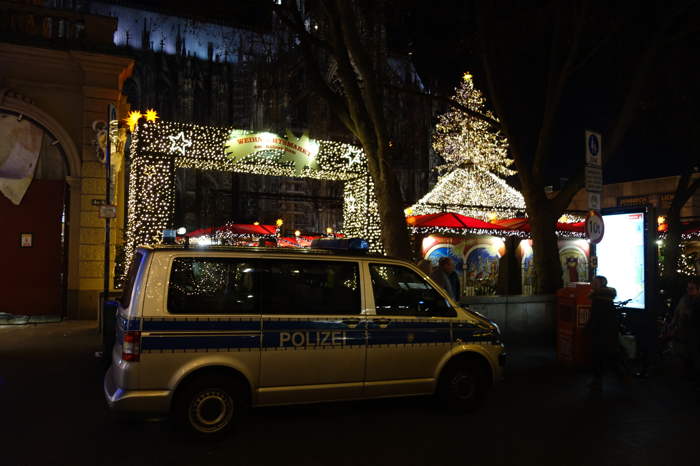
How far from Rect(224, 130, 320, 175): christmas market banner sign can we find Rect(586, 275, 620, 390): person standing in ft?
26.5

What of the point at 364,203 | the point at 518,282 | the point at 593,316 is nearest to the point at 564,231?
the point at 518,282

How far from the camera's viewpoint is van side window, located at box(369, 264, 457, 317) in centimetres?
631

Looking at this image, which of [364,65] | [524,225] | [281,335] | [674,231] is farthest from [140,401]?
[674,231]

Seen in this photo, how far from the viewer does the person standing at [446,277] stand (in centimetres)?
988

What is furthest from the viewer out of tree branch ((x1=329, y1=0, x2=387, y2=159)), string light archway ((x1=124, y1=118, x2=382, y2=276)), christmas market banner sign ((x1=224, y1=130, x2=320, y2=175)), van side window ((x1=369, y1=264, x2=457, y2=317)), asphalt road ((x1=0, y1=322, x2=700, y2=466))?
christmas market banner sign ((x1=224, y1=130, x2=320, y2=175))

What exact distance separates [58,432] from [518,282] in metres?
16.3

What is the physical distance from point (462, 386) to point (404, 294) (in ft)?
4.48

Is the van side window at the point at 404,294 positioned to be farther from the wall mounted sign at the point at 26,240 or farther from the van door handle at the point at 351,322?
the wall mounted sign at the point at 26,240

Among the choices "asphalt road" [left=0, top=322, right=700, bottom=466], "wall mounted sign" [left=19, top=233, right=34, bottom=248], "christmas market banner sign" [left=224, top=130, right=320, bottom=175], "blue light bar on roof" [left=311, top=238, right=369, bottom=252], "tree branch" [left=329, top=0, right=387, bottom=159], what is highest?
"tree branch" [left=329, top=0, right=387, bottom=159]

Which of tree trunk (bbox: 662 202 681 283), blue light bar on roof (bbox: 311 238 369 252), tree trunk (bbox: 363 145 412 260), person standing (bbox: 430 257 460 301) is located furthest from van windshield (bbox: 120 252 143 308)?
tree trunk (bbox: 662 202 681 283)

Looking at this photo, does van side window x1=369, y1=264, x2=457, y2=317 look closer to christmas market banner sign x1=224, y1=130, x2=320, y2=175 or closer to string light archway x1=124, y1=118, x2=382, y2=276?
string light archway x1=124, y1=118, x2=382, y2=276

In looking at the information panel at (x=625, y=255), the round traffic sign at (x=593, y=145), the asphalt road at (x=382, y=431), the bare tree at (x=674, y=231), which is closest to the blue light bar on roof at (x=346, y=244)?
the asphalt road at (x=382, y=431)

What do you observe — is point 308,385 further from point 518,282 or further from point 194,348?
point 518,282

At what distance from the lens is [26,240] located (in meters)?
13.4
